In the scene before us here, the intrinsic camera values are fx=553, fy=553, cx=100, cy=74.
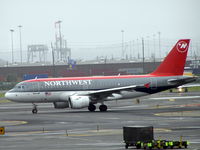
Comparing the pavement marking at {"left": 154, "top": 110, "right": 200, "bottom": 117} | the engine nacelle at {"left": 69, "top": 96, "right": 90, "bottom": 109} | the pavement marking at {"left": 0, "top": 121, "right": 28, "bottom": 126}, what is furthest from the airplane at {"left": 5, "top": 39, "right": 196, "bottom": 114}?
the pavement marking at {"left": 0, "top": 121, "right": 28, "bottom": 126}

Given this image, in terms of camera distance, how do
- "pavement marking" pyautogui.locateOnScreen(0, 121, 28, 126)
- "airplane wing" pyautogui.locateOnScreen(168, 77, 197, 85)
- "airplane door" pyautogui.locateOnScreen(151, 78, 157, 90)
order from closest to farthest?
1. "pavement marking" pyautogui.locateOnScreen(0, 121, 28, 126)
2. "airplane wing" pyautogui.locateOnScreen(168, 77, 197, 85)
3. "airplane door" pyautogui.locateOnScreen(151, 78, 157, 90)

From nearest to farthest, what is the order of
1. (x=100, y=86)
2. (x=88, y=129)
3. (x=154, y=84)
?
(x=88, y=129) → (x=154, y=84) → (x=100, y=86)

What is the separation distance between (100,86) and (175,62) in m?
8.86

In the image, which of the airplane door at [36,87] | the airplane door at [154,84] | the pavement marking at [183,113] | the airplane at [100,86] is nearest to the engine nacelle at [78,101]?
the airplane at [100,86]

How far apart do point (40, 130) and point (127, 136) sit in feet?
44.0

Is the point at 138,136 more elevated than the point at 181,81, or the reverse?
the point at 181,81

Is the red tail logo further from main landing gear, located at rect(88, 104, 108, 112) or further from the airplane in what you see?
main landing gear, located at rect(88, 104, 108, 112)

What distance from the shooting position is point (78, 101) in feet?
194

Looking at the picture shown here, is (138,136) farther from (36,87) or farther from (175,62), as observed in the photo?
(175,62)

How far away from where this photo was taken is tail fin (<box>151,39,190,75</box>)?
62.0 metres

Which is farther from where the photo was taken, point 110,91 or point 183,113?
point 110,91

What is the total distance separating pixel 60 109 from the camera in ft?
223

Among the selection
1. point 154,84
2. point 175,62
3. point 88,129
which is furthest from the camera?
point 175,62

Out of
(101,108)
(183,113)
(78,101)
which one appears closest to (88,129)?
(183,113)
